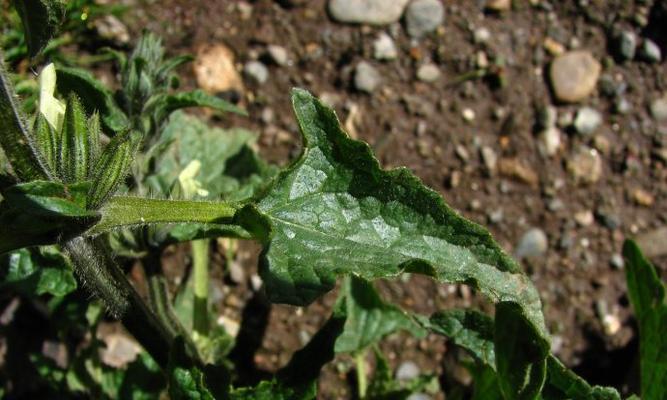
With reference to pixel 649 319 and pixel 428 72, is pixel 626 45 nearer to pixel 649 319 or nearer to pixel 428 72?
pixel 428 72

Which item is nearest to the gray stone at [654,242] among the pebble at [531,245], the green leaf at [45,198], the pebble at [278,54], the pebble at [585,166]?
the pebble at [585,166]

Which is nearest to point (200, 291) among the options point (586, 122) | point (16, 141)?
point (16, 141)

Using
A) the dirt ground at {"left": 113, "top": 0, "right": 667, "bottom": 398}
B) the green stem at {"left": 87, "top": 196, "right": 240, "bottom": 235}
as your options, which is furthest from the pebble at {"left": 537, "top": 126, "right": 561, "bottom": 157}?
the green stem at {"left": 87, "top": 196, "right": 240, "bottom": 235}

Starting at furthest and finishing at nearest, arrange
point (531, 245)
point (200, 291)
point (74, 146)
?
1. point (531, 245)
2. point (200, 291)
3. point (74, 146)

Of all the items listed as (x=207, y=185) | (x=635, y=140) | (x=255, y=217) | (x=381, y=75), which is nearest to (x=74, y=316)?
(x=207, y=185)

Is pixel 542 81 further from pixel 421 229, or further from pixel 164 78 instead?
pixel 421 229

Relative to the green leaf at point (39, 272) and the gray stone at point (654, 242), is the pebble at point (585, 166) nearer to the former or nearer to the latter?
the gray stone at point (654, 242)
